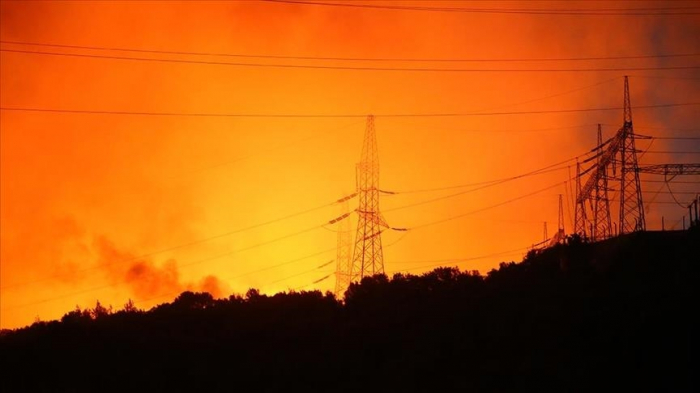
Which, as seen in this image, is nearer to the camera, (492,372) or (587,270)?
(492,372)

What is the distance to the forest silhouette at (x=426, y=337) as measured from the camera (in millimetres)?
51906

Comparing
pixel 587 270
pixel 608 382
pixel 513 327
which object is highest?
pixel 587 270

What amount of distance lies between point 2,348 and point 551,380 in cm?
4113

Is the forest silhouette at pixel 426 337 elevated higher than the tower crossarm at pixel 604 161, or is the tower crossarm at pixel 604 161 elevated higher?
the tower crossarm at pixel 604 161

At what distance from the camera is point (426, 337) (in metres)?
61.5

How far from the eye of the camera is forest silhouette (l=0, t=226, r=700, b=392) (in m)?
51.9

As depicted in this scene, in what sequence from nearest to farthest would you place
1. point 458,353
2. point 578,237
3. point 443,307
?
1. point 458,353
2. point 443,307
3. point 578,237

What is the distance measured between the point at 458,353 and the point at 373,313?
14.8 meters

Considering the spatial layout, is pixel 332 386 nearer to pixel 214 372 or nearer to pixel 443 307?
pixel 214 372

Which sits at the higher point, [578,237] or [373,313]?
[578,237]

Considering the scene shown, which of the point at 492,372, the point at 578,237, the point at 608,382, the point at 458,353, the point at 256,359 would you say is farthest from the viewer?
the point at 578,237

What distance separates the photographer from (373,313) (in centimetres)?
7106

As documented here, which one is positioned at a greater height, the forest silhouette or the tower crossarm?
the tower crossarm

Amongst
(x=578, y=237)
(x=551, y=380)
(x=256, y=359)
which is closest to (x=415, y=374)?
(x=551, y=380)
